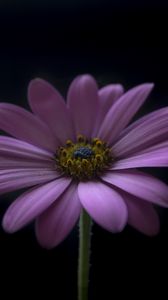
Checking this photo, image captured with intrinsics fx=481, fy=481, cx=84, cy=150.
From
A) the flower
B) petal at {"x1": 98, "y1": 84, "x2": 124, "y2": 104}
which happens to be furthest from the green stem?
petal at {"x1": 98, "y1": 84, "x2": 124, "y2": 104}

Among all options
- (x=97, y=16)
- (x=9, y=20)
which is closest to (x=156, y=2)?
(x=97, y=16)

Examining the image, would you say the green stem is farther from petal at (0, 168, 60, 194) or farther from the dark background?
A: the dark background

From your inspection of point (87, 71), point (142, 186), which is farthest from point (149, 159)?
point (87, 71)

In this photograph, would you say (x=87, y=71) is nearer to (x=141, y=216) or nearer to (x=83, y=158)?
(x=83, y=158)

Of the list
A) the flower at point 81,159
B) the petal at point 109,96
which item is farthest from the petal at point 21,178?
the petal at point 109,96

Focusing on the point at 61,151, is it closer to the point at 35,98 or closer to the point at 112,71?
the point at 35,98

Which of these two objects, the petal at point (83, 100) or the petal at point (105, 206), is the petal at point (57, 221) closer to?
the petal at point (105, 206)
